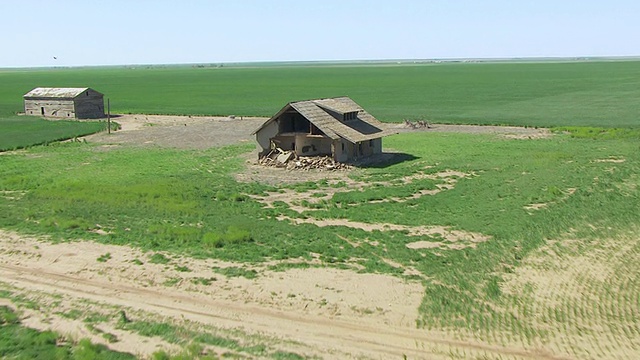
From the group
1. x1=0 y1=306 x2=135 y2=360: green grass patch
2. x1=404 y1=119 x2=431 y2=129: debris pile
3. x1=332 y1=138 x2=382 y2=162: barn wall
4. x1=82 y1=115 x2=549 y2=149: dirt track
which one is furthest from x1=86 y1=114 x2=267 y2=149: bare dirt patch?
x1=0 y1=306 x2=135 y2=360: green grass patch

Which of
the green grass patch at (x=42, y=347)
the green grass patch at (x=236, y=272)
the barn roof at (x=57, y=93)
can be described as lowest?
the green grass patch at (x=42, y=347)

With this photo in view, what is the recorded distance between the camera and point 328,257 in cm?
2262

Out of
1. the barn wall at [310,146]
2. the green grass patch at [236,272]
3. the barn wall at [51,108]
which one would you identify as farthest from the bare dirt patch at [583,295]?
the barn wall at [51,108]

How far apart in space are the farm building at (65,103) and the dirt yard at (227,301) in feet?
159

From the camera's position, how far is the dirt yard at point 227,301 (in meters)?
16.2

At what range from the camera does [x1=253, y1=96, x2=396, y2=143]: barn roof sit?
133ft

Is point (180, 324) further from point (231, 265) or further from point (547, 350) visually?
point (547, 350)

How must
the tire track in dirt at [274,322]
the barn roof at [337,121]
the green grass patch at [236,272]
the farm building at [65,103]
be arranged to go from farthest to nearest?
the farm building at [65,103] < the barn roof at [337,121] < the green grass patch at [236,272] < the tire track in dirt at [274,322]

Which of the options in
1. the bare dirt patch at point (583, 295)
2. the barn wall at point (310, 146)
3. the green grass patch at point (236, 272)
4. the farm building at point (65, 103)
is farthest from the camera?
the farm building at point (65, 103)

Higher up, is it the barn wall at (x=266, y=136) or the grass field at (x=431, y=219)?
the barn wall at (x=266, y=136)

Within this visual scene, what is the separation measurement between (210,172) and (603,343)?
26819mm

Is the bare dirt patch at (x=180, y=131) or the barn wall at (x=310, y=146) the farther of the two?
the bare dirt patch at (x=180, y=131)

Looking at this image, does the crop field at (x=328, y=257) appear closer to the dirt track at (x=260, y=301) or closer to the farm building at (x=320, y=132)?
the dirt track at (x=260, y=301)

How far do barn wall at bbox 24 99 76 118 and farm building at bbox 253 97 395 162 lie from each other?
3608cm
